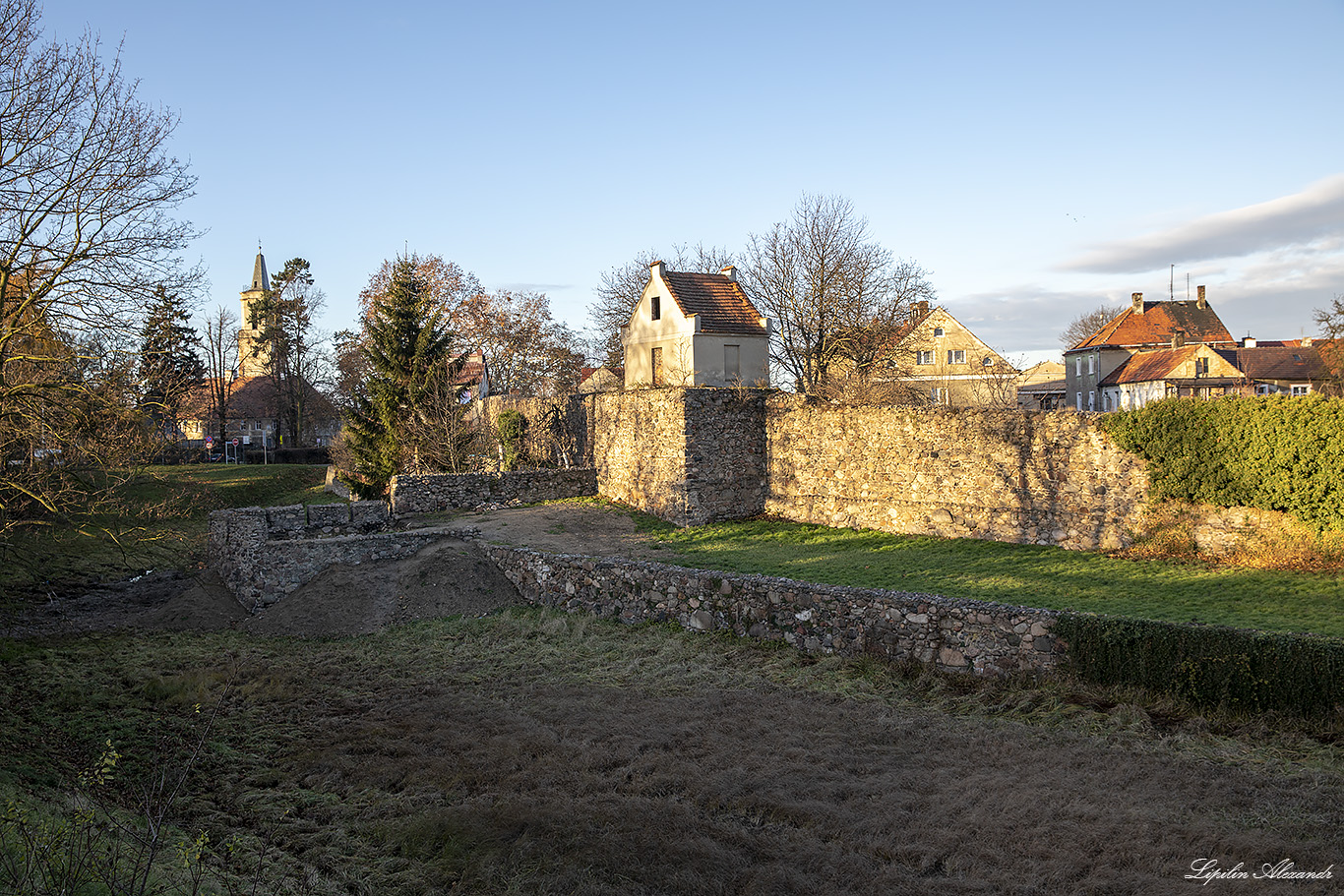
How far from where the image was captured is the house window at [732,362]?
28703 mm

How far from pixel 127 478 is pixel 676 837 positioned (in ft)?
40.2

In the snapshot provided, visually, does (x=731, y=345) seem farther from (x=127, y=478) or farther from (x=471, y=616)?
(x=127, y=478)

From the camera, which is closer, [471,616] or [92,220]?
[92,220]

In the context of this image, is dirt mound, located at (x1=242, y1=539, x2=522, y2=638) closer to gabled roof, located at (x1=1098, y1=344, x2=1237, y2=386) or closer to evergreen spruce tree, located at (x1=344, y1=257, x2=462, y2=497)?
evergreen spruce tree, located at (x1=344, y1=257, x2=462, y2=497)

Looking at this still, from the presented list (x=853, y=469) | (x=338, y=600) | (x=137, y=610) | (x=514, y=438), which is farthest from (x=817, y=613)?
(x=514, y=438)

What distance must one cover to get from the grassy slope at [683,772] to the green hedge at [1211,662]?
0.34 metres

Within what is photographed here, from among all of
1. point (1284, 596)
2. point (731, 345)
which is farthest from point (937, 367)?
point (1284, 596)

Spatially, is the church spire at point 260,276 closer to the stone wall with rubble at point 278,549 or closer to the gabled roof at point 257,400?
the gabled roof at point 257,400

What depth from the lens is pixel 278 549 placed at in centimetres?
1706

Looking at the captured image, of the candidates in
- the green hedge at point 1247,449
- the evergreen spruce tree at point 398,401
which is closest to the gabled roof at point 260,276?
the evergreen spruce tree at point 398,401

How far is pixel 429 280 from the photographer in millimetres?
44594

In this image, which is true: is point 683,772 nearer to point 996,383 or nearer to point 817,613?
point 817,613

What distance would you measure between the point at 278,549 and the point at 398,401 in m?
12.9

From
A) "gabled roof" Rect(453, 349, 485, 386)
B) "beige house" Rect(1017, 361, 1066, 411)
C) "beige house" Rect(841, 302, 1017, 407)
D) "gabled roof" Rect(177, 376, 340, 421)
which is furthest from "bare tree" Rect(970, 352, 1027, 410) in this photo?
"gabled roof" Rect(177, 376, 340, 421)
